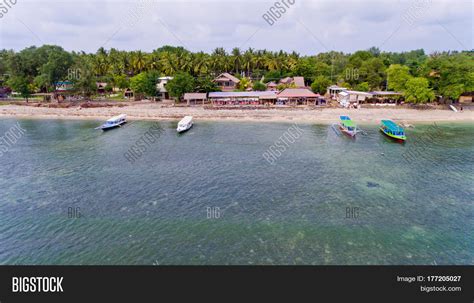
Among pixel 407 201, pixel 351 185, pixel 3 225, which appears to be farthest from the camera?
pixel 351 185

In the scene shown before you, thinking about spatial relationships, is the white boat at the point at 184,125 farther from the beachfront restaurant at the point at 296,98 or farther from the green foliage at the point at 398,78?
the green foliage at the point at 398,78

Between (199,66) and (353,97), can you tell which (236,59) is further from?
(353,97)

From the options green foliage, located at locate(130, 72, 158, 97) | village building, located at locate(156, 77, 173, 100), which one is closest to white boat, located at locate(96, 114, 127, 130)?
green foliage, located at locate(130, 72, 158, 97)

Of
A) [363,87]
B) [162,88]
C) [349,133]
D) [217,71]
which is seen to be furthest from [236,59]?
[349,133]

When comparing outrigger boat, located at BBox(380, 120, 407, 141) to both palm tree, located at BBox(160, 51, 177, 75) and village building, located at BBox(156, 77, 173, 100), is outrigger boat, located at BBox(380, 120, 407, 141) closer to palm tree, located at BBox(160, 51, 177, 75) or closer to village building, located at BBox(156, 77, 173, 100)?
village building, located at BBox(156, 77, 173, 100)

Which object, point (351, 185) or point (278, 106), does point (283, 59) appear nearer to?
point (278, 106)

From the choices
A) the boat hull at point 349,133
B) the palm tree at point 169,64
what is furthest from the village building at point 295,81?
the boat hull at point 349,133

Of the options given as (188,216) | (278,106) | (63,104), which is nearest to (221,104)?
(278,106)

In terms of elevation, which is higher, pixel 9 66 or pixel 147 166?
pixel 9 66
